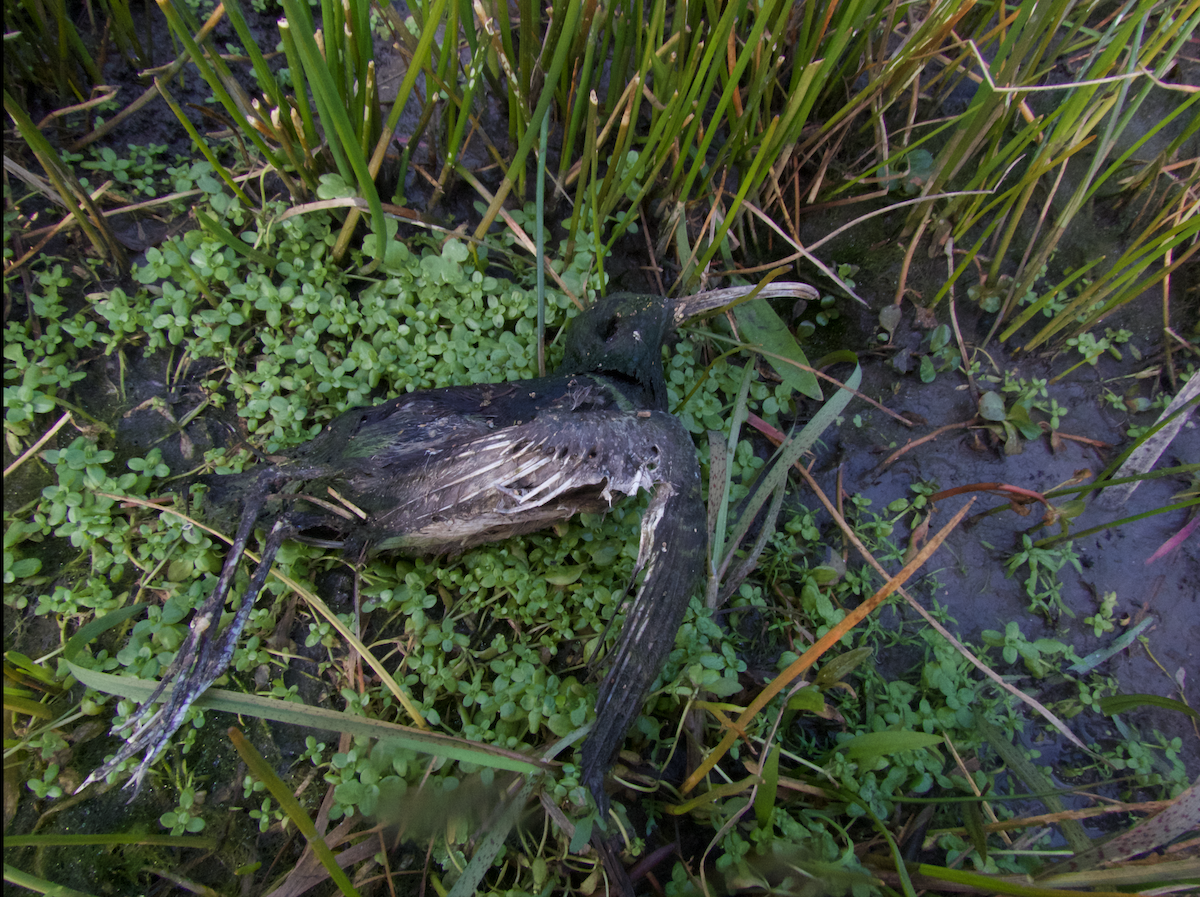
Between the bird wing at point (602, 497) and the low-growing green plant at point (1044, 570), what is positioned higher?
the bird wing at point (602, 497)

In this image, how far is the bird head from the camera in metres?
1.66

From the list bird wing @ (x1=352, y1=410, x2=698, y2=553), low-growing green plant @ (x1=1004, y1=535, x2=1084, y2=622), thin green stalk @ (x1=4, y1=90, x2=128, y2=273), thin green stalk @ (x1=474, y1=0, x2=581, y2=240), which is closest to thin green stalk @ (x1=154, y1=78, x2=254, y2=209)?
thin green stalk @ (x1=4, y1=90, x2=128, y2=273)

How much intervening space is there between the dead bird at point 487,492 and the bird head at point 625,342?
0.36ft

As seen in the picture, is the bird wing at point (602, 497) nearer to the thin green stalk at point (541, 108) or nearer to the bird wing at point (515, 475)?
the bird wing at point (515, 475)

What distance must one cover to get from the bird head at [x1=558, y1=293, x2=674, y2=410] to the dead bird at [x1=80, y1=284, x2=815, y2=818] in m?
0.11

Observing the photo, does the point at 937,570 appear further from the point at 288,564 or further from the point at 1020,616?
the point at 288,564

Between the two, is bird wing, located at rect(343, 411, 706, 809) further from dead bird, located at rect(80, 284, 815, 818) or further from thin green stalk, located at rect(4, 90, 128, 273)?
thin green stalk, located at rect(4, 90, 128, 273)

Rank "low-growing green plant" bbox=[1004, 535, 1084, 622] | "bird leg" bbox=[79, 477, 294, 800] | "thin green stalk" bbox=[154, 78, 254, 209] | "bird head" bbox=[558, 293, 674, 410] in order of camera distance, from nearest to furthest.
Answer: "bird leg" bbox=[79, 477, 294, 800] < "thin green stalk" bbox=[154, 78, 254, 209] < "bird head" bbox=[558, 293, 674, 410] < "low-growing green plant" bbox=[1004, 535, 1084, 622]

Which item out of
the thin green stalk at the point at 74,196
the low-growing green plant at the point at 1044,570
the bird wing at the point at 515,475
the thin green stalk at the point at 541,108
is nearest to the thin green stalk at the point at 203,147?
the thin green stalk at the point at 74,196

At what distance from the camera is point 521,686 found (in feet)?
4.85

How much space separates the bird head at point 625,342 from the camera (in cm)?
166

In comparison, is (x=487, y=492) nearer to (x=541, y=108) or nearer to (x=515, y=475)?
(x=515, y=475)

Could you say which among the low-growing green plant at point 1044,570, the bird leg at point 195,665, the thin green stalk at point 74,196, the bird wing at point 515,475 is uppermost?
the thin green stalk at point 74,196

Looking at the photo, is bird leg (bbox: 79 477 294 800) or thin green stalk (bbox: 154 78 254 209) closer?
bird leg (bbox: 79 477 294 800)
